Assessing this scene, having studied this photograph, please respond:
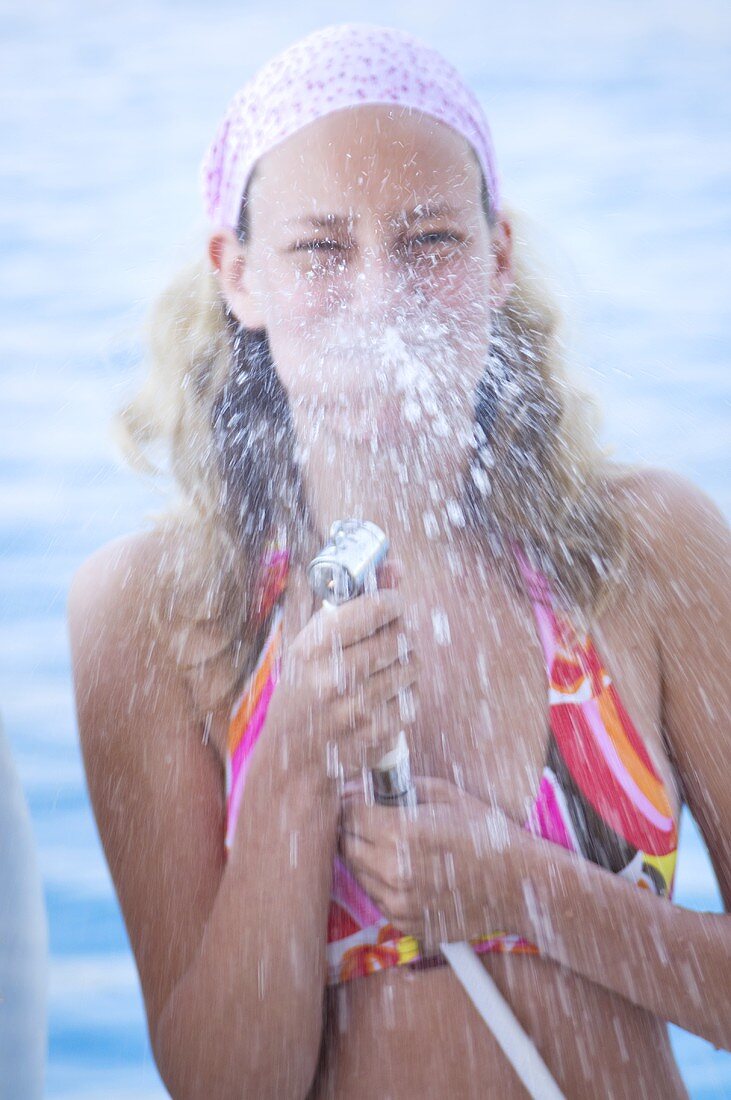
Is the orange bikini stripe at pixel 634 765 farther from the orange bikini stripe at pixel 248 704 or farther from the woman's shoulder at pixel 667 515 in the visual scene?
the orange bikini stripe at pixel 248 704

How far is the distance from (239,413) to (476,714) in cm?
44

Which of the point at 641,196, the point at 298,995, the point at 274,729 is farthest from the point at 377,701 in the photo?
the point at 641,196

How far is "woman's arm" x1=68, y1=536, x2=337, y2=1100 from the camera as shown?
3.41ft

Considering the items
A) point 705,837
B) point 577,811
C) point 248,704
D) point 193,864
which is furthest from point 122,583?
point 705,837

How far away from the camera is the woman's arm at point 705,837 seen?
105cm

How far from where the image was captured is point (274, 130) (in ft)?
3.96

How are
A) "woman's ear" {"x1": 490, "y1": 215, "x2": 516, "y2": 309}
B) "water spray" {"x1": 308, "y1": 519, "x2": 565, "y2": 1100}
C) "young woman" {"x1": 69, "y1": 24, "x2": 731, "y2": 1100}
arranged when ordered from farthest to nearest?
1. "woman's ear" {"x1": 490, "y1": 215, "x2": 516, "y2": 309}
2. "young woman" {"x1": 69, "y1": 24, "x2": 731, "y2": 1100}
3. "water spray" {"x1": 308, "y1": 519, "x2": 565, "y2": 1100}

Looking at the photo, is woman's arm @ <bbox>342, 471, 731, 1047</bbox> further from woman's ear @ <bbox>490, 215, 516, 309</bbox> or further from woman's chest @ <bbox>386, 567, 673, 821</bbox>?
woman's ear @ <bbox>490, 215, 516, 309</bbox>

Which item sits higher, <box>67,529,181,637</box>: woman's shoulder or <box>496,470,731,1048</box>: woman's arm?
<box>67,529,181,637</box>: woman's shoulder

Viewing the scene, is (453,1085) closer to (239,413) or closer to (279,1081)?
(279,1081)

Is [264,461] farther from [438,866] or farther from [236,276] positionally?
[438,866]

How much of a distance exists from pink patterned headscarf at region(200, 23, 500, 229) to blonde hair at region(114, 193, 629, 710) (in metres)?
0.11

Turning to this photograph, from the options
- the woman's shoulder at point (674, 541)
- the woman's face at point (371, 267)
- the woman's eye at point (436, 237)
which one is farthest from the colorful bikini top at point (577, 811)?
the woman's eye at point (436, 237)

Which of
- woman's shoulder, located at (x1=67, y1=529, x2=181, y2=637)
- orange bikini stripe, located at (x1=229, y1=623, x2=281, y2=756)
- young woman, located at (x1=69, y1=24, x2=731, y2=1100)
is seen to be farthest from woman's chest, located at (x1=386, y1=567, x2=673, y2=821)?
woman's shoulder, located at (x1=67, y1=529, x2=181, y2=637)
